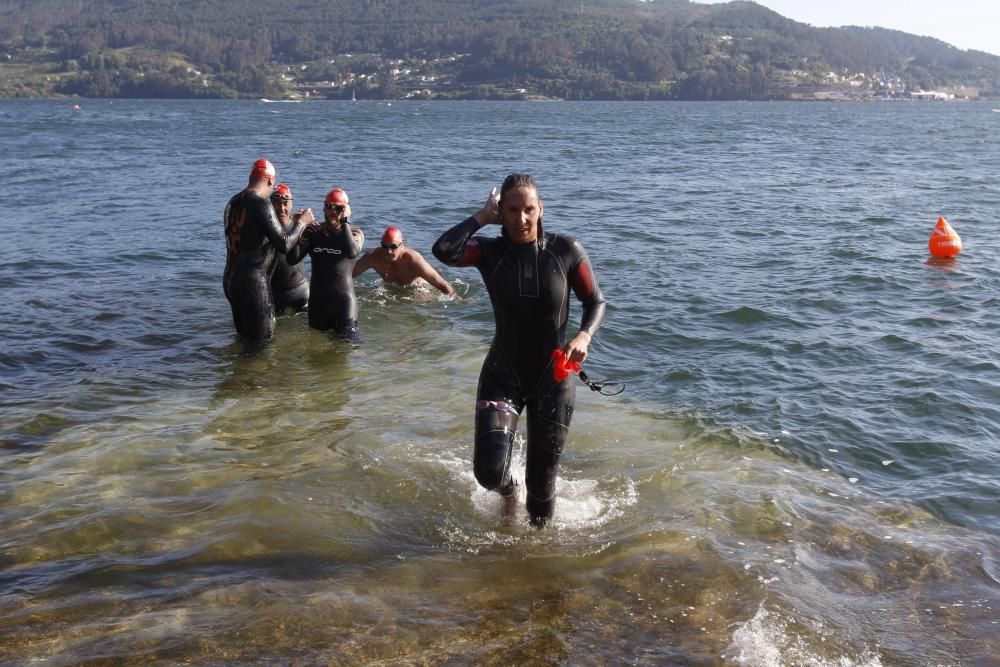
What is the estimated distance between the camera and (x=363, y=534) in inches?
239

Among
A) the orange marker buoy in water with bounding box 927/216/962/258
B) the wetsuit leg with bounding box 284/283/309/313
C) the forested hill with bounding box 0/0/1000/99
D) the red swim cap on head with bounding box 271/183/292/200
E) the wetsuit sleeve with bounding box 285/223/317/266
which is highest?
the forested hill with bounding box 0/0/1000/99

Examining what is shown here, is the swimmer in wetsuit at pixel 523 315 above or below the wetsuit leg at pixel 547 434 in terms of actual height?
above

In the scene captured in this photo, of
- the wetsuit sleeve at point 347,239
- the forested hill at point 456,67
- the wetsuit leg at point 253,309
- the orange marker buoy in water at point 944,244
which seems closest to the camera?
the wetsuit leg at point 253,309

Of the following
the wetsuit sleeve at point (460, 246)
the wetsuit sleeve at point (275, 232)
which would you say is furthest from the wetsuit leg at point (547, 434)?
the wetsuit sleeve at point (275, 232)

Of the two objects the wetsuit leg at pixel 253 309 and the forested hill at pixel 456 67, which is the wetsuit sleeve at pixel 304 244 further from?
the forested hill at pixel 456 67

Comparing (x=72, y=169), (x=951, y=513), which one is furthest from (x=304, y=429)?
(x=72, y=169)

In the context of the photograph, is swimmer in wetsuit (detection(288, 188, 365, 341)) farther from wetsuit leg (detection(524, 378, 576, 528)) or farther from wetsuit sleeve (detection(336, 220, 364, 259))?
wetsuit leg (detection(524, 378, 576, 528))

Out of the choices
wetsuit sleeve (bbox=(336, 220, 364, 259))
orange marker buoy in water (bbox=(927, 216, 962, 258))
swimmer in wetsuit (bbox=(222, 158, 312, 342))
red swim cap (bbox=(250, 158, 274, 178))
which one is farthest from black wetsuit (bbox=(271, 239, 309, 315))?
orange marker buoy in water (bbox=(927, 216, 962, 258))

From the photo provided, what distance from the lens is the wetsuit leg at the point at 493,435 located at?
17.7 feet

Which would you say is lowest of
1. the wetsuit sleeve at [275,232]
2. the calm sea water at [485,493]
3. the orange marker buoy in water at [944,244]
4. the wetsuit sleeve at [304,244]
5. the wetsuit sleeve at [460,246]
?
the calm sea water at [485,493]

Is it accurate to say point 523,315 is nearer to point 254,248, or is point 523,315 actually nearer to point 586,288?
point 586,288

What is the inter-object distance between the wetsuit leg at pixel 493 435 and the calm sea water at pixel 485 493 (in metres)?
0.63

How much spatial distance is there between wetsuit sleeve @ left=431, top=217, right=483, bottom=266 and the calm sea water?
1886 millimetres

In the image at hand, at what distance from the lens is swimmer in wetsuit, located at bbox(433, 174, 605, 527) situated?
532 cm
